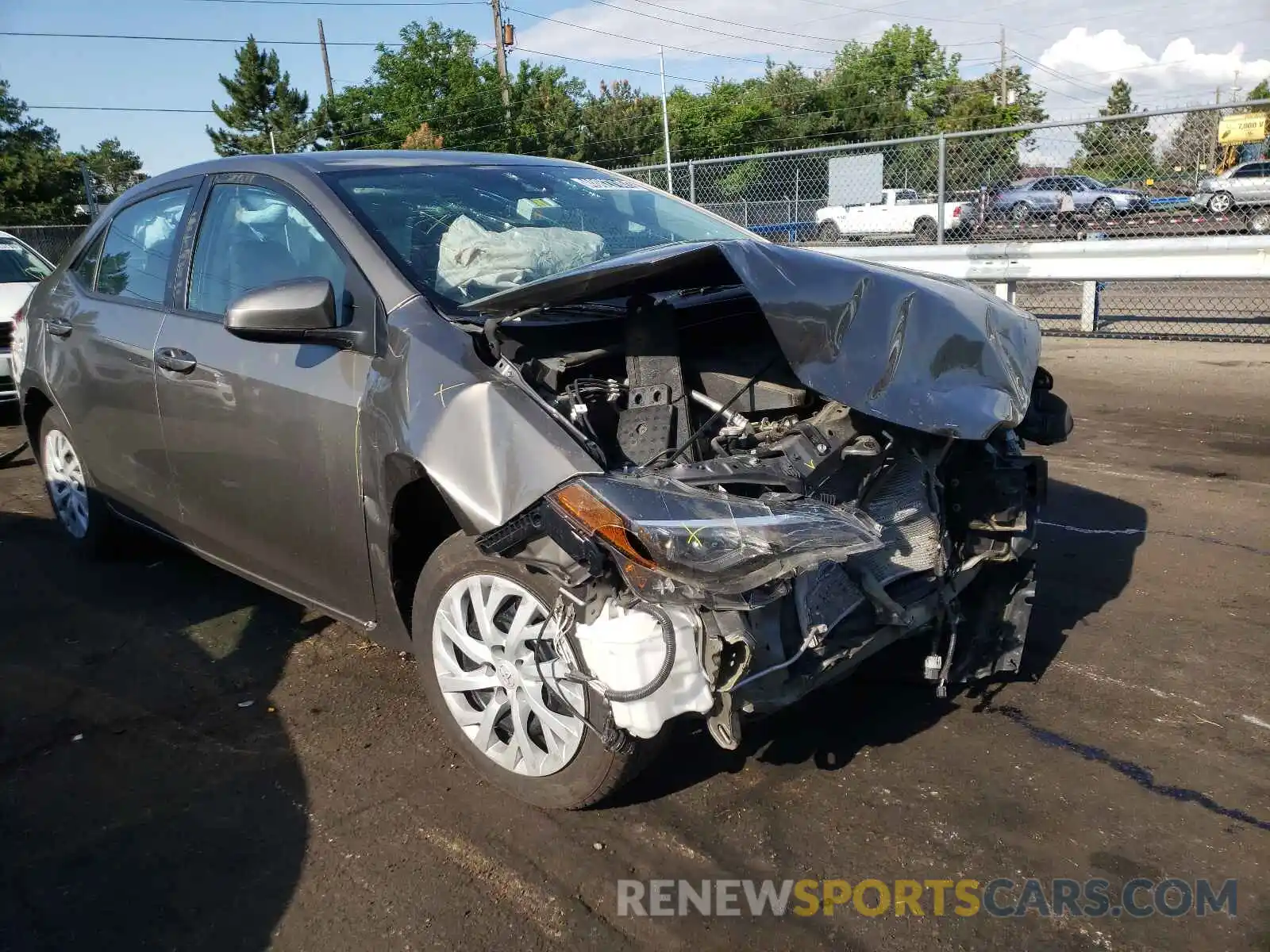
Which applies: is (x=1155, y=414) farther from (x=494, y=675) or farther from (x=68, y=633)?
(x=68, y=633)

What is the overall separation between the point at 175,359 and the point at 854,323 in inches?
100

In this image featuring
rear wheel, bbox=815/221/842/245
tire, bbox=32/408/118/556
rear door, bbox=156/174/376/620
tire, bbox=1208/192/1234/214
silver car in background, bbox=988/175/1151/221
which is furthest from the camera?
rear wheel, bbox=815/221/842/245

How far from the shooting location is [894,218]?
13312 millimetres

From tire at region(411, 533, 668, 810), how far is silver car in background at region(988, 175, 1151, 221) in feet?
32.3

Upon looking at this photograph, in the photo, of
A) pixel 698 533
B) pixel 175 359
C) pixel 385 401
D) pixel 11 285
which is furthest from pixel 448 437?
pixel 11 285

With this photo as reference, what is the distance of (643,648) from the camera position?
99.2 inches

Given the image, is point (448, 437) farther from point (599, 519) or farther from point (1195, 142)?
point (1195, 142)

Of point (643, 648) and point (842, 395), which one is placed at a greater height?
point (842, 395)

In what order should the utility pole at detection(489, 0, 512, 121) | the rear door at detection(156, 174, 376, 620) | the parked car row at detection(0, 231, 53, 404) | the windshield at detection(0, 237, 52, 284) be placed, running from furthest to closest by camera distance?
the utility pole at detection(489, 0, 512, 121) < the windshield at detection(0, 237, 52, 284) < the parked car row at detection(0, 231, 53, 404) < the rear door at detection(156, 174, 376, 620)

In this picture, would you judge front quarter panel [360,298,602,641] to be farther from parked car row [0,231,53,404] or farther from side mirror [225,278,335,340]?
parked car row [0,231,53,404]

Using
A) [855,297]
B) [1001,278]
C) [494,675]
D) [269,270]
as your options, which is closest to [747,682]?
[494,675]

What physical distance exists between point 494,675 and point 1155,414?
6.53 m

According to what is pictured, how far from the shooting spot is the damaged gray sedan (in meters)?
2.58

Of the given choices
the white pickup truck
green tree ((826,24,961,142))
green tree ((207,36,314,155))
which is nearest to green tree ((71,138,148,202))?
green tree ((207,36,314,155))
